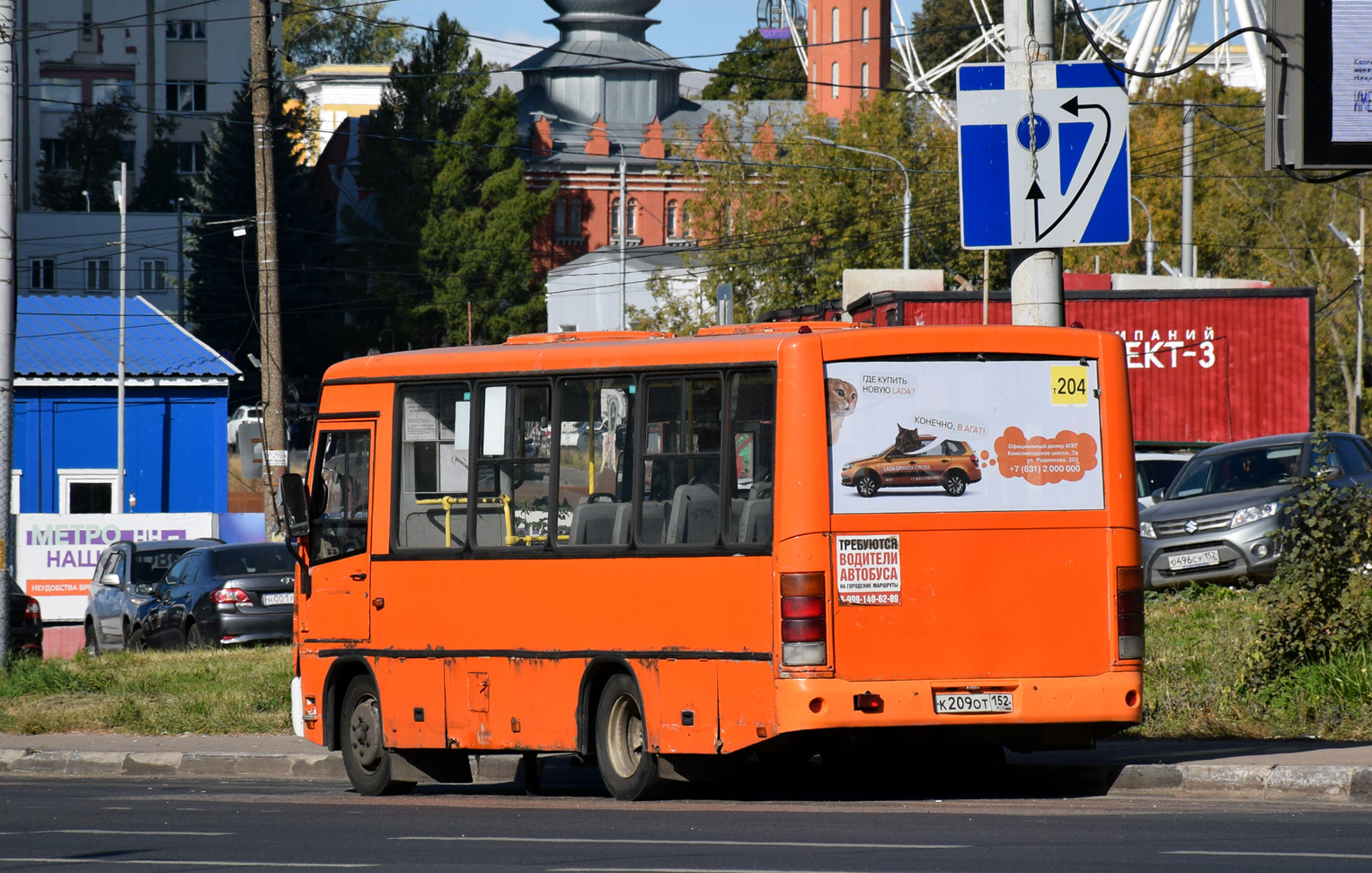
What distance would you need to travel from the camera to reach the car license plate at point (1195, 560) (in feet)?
62.0

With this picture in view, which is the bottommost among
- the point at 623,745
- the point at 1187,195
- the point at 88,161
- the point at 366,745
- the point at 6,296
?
the point at 366,745

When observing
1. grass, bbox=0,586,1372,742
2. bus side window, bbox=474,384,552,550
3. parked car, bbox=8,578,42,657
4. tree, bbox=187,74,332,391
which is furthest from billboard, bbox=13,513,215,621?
tree, bbox=187,74,332,391

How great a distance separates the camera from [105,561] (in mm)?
27453

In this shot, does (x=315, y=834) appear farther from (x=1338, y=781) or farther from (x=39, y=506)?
(x=39, y=506)

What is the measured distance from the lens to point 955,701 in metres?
10.2

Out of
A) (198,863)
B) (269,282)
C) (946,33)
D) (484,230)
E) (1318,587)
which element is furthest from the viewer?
(946,33)

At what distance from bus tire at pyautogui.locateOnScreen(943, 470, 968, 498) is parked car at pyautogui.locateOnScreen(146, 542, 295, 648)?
526 inches

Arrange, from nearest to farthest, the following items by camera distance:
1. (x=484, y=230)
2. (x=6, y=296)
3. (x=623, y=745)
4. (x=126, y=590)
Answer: (x=623, y=745) → (x=6, y=296) → (x=126, y=590) → (x=484, y=230)

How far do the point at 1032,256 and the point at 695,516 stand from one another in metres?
2.73

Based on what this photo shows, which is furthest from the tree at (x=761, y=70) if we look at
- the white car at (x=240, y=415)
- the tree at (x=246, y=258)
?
the white car at (x=240, y=415)

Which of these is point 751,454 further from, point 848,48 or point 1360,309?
point 848,48

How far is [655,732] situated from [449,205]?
259ft

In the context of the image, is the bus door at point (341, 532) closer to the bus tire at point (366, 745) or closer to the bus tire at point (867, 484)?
the bus tire at point (366, 745)

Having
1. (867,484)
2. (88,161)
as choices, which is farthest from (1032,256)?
(88,161)
